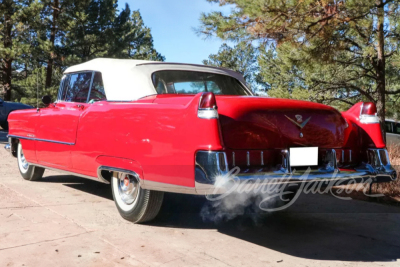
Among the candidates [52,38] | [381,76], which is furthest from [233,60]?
[381,76]

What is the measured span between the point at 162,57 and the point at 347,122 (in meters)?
54.0

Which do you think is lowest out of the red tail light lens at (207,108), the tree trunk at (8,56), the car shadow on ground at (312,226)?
the car shadow on ground at (312,226)

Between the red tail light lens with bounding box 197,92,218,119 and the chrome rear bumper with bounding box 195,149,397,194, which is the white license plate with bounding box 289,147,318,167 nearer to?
the chrome rear bumper with bounding box 195,149,397,194

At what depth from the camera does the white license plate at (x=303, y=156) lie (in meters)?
3.46

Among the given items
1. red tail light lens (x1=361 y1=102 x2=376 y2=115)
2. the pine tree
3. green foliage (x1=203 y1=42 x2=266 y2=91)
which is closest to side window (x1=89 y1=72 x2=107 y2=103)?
red tail light lens (x1=361 y1=102 x2=376 y2=115)

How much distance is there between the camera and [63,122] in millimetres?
4770

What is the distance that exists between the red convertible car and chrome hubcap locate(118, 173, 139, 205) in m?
0.01

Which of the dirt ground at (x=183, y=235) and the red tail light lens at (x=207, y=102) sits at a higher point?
the red tail light lens at (x=207, y=102)

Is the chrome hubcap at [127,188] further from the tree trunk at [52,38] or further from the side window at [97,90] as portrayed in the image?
the tree trunk at [52,38]

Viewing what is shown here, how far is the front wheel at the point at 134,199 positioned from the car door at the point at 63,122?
0.79m

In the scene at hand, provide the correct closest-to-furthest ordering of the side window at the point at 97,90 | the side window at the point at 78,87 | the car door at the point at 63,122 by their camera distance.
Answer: the side window at the point at 97,90 < the car door at the point at 63,122 < the side window at the point at 78,87

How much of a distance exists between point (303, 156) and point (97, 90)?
2.33m

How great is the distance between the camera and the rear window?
4.18m

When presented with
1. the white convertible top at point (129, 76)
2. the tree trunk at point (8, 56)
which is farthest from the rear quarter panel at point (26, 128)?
the tree trunk at point (8, 56)
